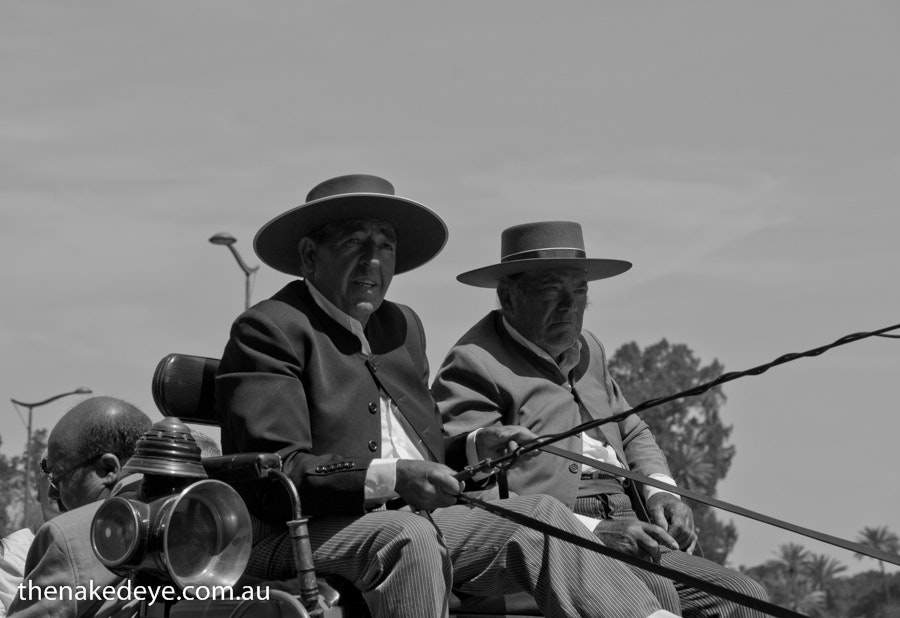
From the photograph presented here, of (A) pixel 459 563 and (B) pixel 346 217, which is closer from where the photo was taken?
(A) pixel 459 563

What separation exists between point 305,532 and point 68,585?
0.92 metres

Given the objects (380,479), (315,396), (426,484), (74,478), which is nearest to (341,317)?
(315,396)

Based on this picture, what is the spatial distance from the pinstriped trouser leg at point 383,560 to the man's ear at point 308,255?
106 cm

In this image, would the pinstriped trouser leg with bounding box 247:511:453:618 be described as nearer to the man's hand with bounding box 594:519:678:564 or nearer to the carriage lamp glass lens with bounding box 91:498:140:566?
the carriage lamp glass lens with bounding box 91:498:140:566

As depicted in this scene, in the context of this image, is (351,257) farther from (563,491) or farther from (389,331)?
(563,491)

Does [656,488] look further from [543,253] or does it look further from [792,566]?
[792,566]

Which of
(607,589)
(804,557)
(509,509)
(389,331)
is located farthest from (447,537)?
(804,557)

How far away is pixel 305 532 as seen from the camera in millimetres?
3428

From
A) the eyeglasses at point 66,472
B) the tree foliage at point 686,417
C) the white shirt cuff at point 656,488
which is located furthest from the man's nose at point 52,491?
the tree foliage at point 686,417

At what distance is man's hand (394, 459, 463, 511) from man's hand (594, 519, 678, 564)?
3.01ft

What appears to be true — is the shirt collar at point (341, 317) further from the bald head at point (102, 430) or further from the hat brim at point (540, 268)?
the hat brim at point (540, 268)

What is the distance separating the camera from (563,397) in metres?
5.25

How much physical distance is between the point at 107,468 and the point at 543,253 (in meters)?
2.07

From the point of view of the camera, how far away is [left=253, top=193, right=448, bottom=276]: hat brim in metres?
4.47
